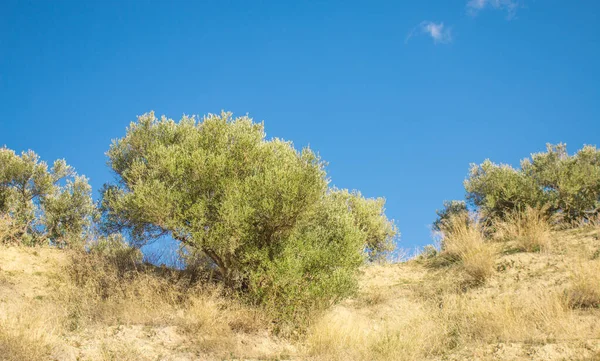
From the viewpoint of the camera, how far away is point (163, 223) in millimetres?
14688

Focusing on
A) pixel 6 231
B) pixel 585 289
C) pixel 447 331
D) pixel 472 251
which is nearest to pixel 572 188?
pixel 472 251

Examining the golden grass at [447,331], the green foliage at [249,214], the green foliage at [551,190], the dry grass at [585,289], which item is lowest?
the golden grass at [447,331]

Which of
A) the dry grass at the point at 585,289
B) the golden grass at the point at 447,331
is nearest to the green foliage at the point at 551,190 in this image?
the dry grass at the point at 585,289

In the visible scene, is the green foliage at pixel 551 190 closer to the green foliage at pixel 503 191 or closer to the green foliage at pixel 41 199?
the green foliage at pixel 503 191

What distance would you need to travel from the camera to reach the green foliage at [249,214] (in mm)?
14219

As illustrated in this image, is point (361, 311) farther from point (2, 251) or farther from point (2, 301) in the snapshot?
point (2, 251)

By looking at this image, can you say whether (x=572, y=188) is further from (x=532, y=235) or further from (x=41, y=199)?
(x=41, y=199)

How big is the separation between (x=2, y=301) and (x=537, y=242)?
19.5 m

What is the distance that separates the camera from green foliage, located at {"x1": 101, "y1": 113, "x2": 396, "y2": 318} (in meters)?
14.2

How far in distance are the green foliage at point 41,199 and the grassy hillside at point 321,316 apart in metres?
4.55

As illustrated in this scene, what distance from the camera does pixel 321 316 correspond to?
14.1 meters

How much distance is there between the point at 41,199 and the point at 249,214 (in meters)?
14.9

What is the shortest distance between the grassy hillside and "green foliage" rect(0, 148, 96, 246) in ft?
14.9

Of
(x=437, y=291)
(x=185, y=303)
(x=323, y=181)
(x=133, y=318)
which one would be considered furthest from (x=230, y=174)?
(x=437, y=291)
